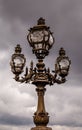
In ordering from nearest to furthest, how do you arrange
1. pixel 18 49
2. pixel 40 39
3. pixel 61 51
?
pixel 40 39
pixel 18 49
pixel 61 51

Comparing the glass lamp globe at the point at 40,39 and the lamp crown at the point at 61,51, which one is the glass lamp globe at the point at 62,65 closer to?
the lamp crown at the point at 61,51

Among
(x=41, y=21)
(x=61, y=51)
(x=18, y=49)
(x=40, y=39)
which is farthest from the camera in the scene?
(x=61, y=51)

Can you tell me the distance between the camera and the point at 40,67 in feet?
32.8

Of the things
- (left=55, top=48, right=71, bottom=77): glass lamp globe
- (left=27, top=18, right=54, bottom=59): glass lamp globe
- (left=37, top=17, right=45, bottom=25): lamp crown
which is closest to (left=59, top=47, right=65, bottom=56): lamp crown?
(left=55, top=48, right=71, bottom=77): glass lamp globe

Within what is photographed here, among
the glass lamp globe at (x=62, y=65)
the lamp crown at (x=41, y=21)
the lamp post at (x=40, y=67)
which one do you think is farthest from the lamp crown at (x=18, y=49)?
the glass lamp globe at (x=62, y=65)

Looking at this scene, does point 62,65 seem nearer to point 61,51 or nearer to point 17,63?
point 61,51

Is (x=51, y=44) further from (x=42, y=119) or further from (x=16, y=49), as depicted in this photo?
(x=42, y=119)

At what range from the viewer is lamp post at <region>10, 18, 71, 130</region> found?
378 inches

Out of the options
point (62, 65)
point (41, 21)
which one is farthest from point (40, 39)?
point (62, 65)

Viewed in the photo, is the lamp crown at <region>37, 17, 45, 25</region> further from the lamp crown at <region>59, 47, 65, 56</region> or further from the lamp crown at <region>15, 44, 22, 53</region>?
the lamp crown at <region>59, 47, 65, 56</region>

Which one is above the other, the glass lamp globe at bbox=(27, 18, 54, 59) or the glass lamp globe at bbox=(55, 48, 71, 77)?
the glass lamp globe at bbox=(27, 18, 54, 59)

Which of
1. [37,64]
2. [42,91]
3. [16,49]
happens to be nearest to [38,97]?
[42,91]

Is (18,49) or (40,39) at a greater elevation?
(18,49)

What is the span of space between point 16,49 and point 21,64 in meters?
0.50
